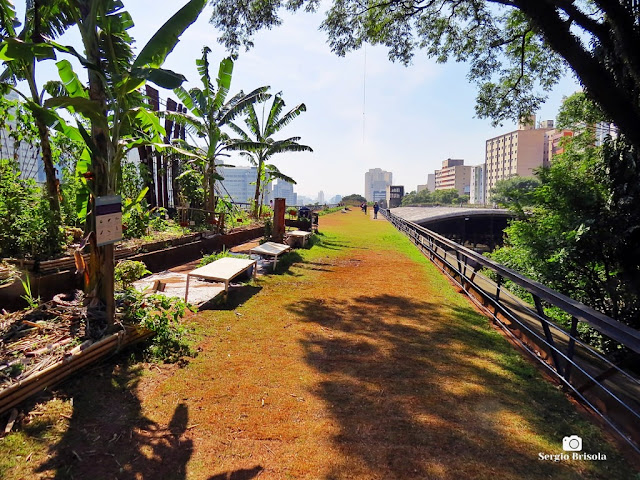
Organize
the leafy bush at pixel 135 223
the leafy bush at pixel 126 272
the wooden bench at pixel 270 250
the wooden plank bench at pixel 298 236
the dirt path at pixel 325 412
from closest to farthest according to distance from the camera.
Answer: the dirt path at pixel 325 412 < the leafy bush at pixel 126 272 < the leafy bush at pixel 135 223 < the wooden bench at pixel 270 250 < the wooden plank bench at pixel 298 236

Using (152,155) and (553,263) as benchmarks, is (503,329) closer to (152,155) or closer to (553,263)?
(553,263)

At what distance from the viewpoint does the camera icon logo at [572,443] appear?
2629 mm

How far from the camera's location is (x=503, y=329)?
5312 millimetres

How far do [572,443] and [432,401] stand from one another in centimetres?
104

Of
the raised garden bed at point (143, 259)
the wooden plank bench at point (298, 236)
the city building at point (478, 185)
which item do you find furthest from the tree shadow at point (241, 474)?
the city building at point (478, 185)

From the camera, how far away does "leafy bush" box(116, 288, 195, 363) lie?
3.99 m

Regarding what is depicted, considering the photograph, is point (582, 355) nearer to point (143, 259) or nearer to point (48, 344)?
point (48, 344)

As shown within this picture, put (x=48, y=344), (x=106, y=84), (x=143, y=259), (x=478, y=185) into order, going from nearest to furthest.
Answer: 1. (x=48, y=344)
2. (x=106, y=84)
3. (x=143, y=259)
4. (x=478, y=185)

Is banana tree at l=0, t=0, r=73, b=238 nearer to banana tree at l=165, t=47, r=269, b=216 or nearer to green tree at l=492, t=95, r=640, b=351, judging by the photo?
banana tree at l=165, t=47, r=269, b=216

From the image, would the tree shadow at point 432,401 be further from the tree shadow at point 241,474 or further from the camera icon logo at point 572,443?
the tree shadow at point 241,474

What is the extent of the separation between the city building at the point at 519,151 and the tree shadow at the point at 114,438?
128101 millimetres

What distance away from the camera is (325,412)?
10.0 feet

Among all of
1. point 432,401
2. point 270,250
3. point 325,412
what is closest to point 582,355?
point 432,401

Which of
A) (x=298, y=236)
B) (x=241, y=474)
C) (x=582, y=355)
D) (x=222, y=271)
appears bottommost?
→ (x=241, y=474)
